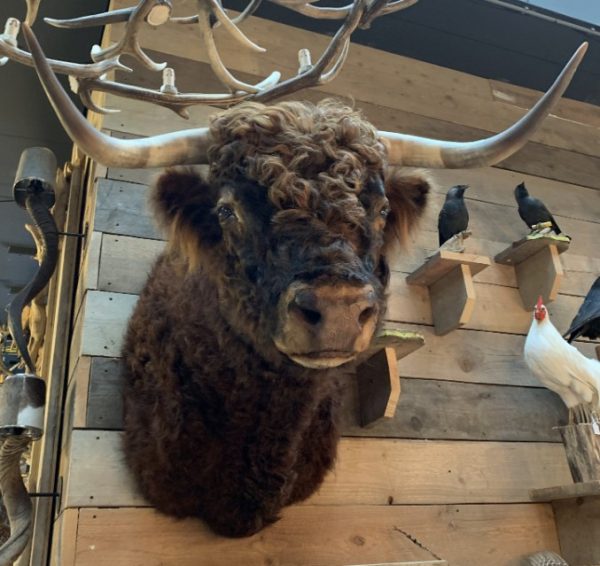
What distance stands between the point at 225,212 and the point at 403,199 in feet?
1.49

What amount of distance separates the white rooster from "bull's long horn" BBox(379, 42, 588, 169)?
0.58 metres

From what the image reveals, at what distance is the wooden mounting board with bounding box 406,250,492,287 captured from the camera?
5.45 ft

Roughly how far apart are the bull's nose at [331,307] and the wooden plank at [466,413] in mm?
677

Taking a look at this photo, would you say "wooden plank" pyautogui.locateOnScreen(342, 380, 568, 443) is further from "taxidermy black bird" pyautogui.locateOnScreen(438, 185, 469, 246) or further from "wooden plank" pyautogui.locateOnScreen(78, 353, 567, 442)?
"taxidermy black bird" pyautogui.locateOnScreen(438, 185, 469, 246)

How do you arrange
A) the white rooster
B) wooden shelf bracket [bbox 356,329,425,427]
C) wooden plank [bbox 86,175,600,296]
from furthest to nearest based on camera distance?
1. wooden plank [bbox 86,175,600,296]
2. the white rooster
3. wooden shelf bracket [bbox 356,329,425,427]

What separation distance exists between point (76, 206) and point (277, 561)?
1.34 meters

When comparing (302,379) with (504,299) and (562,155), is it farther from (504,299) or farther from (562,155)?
(562,155)

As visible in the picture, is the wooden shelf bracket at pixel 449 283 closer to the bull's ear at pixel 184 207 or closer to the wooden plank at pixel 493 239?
the wooden plank at pixel 493 239

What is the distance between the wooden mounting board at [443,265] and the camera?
1.66 meters

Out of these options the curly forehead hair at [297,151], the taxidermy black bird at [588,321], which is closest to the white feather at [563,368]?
Result: the taxidermy black bird at [588,321]

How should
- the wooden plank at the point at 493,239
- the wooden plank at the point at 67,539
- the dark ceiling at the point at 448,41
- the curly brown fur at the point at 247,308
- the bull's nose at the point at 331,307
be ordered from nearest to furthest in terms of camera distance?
the bull's nose at the point at 331,307
the curly brown fur at the point at 247,308
the wooden plank at the point at 67,539
the wooden plank at the point at 493,239
the dark ceiling at the point at 448,41

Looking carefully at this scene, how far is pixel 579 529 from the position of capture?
1.57 metres

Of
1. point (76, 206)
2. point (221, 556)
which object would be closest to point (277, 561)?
point (221, 556)

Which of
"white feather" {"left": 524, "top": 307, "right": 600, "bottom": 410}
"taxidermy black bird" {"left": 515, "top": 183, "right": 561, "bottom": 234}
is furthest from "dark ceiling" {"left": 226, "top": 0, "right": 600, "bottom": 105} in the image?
"white feather" {"left": 524, "top": 307, "right": 600, "bottom": 410}
